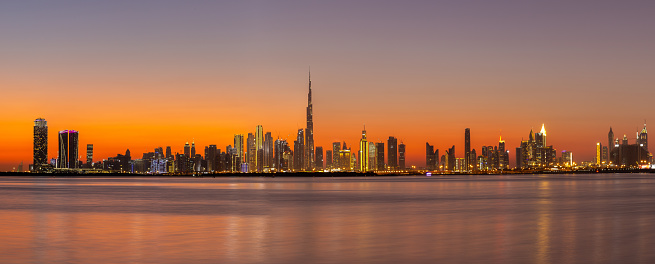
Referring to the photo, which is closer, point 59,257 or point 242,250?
point 59,257

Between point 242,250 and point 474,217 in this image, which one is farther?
point 474,217

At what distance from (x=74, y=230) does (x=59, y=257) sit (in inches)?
456

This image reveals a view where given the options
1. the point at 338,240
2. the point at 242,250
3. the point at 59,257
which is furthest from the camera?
the point at 338,240

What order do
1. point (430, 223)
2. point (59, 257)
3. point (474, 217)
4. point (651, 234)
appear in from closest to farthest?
1. point (59, 257)
2. point (651, 234)
3. point (430, 223)
4. point (474, 217)

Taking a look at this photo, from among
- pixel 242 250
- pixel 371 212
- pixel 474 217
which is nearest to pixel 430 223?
pixel 474 217

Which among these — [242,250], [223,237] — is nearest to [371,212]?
[223,237]

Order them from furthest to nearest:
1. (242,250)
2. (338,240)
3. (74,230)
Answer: (74,230)
(338,240)
(242,250)

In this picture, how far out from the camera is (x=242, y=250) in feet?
96.5

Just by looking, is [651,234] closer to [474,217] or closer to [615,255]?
[615,255]

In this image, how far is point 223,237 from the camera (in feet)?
114

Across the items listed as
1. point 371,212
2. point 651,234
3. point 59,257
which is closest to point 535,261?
point 651,234

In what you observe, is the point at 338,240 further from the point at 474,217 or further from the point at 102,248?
the point at 474,217

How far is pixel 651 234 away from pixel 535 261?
522 inches

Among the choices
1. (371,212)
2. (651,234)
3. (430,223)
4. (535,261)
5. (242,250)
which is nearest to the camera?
(535,261)
